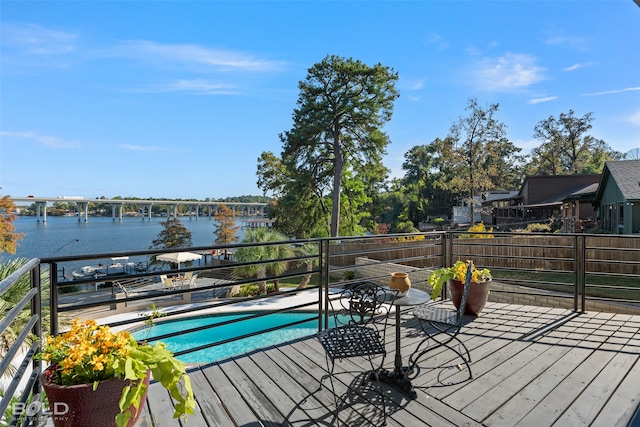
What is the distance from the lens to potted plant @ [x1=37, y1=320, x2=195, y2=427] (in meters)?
1.51

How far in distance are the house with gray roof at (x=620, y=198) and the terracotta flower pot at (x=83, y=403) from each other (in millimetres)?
16574

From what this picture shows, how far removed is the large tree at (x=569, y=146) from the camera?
3084cm

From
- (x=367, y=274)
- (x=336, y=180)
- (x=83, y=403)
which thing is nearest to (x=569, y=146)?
(x=336, y=180)

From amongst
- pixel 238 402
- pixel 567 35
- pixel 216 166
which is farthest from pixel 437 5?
pixel 216 166

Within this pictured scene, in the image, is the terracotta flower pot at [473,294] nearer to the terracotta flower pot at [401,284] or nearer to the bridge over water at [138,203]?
the terracotta flower pot at [401,284]

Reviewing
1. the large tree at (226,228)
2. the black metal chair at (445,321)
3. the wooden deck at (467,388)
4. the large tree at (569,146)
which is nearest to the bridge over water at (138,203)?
the large tree at (226,228)

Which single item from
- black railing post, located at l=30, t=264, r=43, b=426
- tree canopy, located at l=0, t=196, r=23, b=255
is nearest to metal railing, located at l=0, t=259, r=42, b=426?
black railing post, located at l=30, t=264, r=43, b=426

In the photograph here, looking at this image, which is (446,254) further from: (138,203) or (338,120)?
(138,203)

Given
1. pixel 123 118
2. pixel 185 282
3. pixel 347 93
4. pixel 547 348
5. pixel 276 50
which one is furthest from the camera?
pixel 123 118

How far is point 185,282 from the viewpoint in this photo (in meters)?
14.8

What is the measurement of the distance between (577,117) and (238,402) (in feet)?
126

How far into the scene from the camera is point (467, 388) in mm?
2379

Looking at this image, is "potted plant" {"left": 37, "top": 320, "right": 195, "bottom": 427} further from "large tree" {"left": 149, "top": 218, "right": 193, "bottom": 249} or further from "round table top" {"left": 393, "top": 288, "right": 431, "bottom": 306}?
"large tree" {"left": 149, "top": 218, "right": 193, "bottom": 249}

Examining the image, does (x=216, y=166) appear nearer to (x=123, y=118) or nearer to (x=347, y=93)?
(x=123, y=118)
